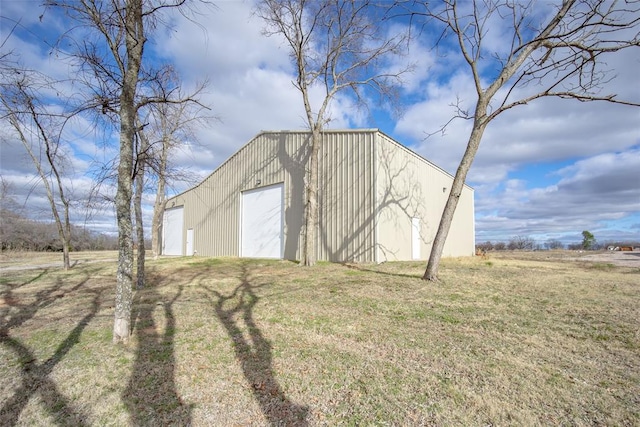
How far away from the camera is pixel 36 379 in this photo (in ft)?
11.1

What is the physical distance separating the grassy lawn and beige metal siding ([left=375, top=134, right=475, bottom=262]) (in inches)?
255

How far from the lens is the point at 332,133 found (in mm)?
13680

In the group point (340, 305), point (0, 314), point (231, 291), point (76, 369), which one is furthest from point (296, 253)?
point (76, 369)

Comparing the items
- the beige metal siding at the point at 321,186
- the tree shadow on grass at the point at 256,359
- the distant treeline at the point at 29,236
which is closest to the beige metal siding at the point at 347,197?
the beige metal siding at the point at 321,186

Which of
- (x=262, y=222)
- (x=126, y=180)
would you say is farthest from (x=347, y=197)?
(x=126, y=180)

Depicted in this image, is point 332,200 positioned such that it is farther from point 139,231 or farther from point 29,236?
point 29,236

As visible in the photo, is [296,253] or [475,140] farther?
[296,253]

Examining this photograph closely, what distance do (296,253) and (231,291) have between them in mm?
6723

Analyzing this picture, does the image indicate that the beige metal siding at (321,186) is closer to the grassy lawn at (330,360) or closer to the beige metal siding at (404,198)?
the beige metal siding at (404,198)

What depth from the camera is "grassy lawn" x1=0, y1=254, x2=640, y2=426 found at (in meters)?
2.71

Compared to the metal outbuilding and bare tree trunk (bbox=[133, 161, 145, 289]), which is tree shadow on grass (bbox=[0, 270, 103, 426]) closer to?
bare tree trunk (bbox=[133, 161, 145, 289])

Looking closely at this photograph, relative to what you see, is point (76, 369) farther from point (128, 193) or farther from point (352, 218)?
point (352, 218)

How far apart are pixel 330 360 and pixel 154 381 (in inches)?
69.3

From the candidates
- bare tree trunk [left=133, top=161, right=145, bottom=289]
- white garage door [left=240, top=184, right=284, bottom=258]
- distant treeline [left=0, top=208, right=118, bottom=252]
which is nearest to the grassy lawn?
bare tree trunk [left=133, top=161, right=145, bottom=289]
